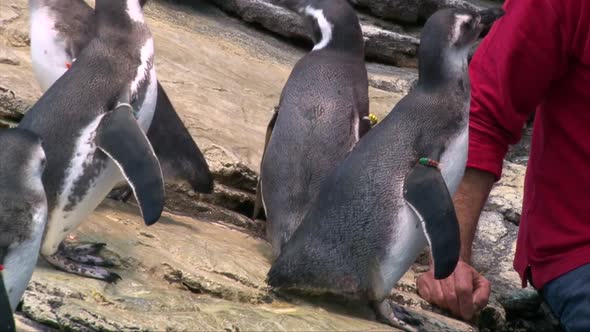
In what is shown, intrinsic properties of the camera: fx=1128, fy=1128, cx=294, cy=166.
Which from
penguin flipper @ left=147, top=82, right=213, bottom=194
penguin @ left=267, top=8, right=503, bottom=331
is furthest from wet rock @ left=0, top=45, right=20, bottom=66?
penguin @ left=267, top=8, right=503, bottom=331

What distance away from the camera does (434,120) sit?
3211 mm

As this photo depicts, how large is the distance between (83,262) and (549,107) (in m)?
1.38

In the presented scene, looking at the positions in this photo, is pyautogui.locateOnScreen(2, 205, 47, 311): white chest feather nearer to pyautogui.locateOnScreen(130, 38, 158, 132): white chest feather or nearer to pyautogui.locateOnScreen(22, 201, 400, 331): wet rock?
pyautogui.locateOnScreen(22, 201, 400, 331): wet rock

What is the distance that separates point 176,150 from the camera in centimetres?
398

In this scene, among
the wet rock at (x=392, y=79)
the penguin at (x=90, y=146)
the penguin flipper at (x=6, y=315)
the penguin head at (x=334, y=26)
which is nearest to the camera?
the penguin flipper at (x=6, y=315)

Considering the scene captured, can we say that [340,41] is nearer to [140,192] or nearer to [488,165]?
[488,165]

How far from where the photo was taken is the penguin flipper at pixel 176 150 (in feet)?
12.6

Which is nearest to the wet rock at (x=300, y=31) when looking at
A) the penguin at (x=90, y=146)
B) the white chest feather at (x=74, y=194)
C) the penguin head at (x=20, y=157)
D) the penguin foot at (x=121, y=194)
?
the penguin foot at (x=121, y=194)

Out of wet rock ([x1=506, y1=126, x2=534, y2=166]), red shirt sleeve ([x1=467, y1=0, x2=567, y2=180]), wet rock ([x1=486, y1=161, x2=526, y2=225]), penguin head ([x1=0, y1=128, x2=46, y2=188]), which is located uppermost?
red shirt sleeve ([x1=467, y1=0, x2=567, y2=180])

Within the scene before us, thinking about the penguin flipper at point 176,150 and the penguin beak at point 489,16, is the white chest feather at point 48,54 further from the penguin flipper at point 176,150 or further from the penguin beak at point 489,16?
the penguin beak at point 489,16

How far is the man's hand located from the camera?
133 inches

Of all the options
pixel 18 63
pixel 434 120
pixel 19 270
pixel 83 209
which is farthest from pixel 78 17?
pixel 19 270

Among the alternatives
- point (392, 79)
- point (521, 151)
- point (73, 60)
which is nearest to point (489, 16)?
point (73, 60)

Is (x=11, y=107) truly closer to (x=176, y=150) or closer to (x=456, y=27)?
(x=176, y=150)
